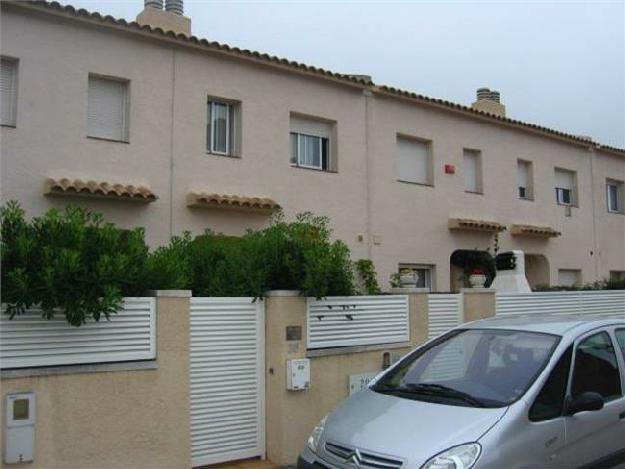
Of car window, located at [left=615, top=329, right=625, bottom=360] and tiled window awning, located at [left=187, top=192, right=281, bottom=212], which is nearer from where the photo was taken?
car window, located at [left=615, top=329, right=625, bottom=360]

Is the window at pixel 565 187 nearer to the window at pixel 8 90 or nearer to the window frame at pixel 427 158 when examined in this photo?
the window frame at pixel 427 158

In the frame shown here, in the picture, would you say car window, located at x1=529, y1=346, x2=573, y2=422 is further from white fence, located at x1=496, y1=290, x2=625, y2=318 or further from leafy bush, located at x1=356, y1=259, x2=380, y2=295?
leafy bush, located at x1=356, y1=259, x2=380, y2=295

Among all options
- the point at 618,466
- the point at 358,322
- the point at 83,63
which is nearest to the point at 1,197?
the point at 83,63

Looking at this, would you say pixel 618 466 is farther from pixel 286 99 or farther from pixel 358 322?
pixel 286 99

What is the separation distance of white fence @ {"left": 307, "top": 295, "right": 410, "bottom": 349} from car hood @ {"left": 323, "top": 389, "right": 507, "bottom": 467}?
2467 mm

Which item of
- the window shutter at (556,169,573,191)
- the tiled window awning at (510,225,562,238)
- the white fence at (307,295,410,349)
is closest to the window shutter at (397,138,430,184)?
the tiled window awning at (510,225,562,238)

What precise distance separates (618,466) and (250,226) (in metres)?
8.12

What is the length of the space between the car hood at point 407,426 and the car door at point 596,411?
66cm

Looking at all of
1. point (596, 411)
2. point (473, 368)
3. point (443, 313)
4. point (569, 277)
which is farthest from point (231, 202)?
point (569, 277)

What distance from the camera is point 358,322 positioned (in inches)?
328

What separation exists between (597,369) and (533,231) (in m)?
12.2

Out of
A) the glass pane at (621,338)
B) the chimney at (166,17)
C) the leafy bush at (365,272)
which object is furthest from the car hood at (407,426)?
the chimney at (166,17)

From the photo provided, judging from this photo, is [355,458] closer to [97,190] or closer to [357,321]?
[357,321]

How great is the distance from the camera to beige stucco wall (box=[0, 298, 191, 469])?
19.0 ft
